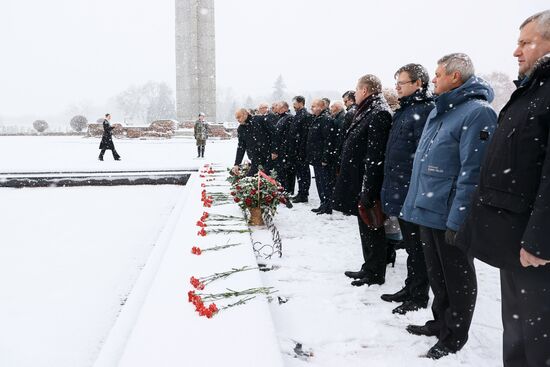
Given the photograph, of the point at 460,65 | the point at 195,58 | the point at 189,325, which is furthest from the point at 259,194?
the point at 195,58

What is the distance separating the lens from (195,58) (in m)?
24.5

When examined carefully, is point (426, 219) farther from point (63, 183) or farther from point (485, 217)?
point (63, 183)

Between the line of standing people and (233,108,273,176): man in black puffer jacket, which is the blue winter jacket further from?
(233,108,273,176): man in black puffer jacket

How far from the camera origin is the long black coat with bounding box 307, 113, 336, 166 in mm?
6531

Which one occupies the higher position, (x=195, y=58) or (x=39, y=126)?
(x=195, y=58)

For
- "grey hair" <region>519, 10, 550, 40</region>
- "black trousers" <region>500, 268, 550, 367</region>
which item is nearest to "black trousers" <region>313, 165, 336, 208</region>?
"black trousers" <region>500, 268, 550, 367</region>

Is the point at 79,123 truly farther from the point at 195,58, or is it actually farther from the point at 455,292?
the point at 455,292

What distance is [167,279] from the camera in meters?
3.18

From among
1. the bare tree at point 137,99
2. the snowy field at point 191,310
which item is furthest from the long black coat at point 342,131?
the bare tree at point 137,99

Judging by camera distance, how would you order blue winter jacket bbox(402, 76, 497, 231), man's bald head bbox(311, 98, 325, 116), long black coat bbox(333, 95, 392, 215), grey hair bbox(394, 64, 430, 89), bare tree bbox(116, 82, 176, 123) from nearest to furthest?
blue winter jacket bbox(402, 76, 497, 231) < grey hair bbox(394, 64, 430, 89) < long black coat bbox(333, 95, 392, 215) < man's bald head bbox(311, 98, 325, 116) < bare tree bbox(116, 82, 176, 123)

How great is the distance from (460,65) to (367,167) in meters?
1.24

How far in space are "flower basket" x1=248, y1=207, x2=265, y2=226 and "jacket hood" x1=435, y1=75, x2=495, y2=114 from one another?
3330mm

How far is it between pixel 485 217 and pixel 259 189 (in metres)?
3.63

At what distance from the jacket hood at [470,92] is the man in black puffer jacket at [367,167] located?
99cm
